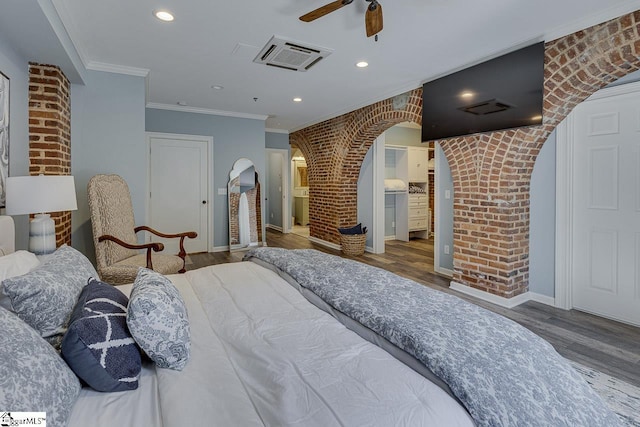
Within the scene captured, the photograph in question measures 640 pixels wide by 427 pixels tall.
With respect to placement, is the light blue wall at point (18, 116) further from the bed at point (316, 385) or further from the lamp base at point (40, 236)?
the bed at point (316, 385)

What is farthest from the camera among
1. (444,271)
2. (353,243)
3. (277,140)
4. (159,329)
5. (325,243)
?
(277,140)

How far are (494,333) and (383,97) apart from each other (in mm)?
3905

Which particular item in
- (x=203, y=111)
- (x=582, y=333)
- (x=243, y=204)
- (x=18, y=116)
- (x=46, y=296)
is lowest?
(x=582, y=333)

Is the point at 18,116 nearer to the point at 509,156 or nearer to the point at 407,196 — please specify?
the point at 509,156

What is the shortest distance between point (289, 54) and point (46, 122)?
7.30ft

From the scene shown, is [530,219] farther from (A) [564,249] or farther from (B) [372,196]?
(B) [372,196]

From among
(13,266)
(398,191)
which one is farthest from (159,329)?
(398,191)

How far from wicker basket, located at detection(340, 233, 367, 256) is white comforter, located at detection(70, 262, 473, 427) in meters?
4.14

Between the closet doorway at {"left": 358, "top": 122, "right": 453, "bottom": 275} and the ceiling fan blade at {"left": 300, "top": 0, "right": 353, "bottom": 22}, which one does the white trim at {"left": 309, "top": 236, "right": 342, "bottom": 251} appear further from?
the ceiling fan blade at {"left": 300, "top": 0, "right": 353, "bottom": 22}

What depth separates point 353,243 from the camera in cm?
550

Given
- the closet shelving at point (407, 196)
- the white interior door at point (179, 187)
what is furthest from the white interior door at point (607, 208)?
the white interior door at point (179, 187)

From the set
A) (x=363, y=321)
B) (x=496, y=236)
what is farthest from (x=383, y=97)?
(x=363, y=321)

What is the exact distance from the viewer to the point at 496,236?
331 centimetres

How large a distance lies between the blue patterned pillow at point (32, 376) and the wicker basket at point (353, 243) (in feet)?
15.4
